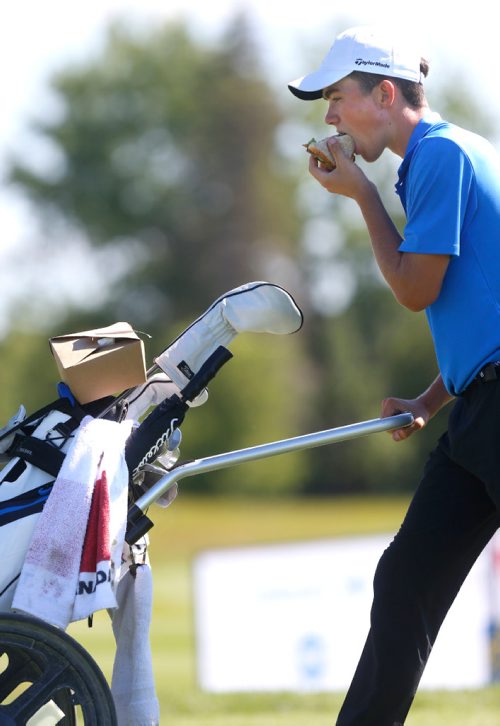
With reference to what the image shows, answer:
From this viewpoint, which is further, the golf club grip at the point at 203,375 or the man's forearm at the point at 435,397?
the man's forearm at the point at 435,397

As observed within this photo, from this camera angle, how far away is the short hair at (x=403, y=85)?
12.3 feet

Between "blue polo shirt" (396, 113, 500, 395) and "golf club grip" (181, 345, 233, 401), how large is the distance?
0.61m

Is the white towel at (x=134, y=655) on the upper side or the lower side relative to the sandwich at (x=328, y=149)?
lower

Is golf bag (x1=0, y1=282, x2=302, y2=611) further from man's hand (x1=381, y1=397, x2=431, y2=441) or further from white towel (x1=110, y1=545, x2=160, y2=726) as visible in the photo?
man's hand (x1=381, y1=397, x2=431, y2=441)

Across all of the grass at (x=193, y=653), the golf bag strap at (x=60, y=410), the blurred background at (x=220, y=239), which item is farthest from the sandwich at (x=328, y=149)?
the blurred background at (x=220, y=239)

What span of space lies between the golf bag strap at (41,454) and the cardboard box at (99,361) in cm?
21

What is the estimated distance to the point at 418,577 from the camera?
12.8ft

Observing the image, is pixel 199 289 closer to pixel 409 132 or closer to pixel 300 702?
pixel 300 702

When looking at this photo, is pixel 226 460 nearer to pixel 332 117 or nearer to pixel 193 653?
pixel 332 117

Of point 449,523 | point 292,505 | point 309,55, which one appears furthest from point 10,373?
point 449,523

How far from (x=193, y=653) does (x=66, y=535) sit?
7367 millimetres

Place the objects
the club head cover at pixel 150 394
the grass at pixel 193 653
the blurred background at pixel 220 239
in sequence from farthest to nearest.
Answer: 1. the blurred background at pixel 220 239
2. the grass at pixel 193 653
3. the club head cover at pixel 150 394

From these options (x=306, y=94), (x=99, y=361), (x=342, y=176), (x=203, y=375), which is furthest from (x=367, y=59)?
(x=99, y=361)

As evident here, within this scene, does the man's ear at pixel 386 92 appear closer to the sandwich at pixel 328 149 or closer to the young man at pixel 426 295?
the young man at pixel 426 295
